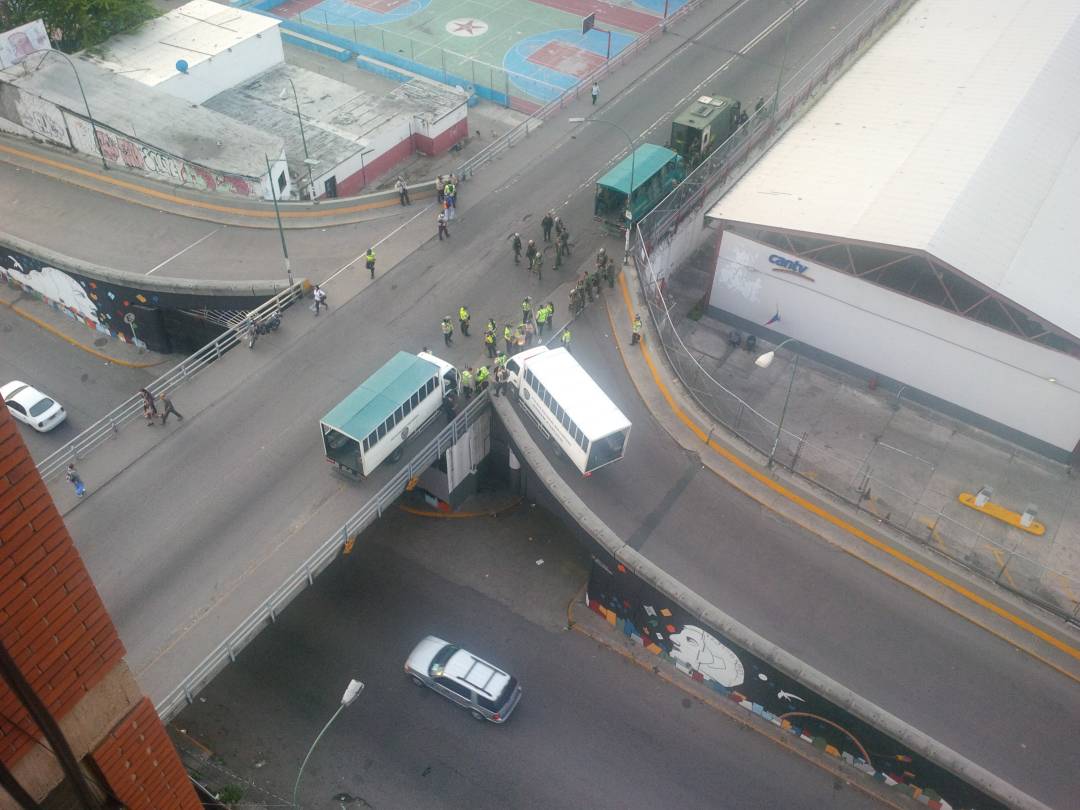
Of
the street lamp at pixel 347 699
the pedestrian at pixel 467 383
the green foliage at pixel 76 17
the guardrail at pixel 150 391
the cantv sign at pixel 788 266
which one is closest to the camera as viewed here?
the street lamp at pixel 347 699

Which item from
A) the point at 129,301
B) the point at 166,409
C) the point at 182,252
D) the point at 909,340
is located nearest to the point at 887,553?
the point at 909,340

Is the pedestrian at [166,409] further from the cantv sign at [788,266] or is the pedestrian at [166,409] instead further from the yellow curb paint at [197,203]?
the cantv sign at [788,266]

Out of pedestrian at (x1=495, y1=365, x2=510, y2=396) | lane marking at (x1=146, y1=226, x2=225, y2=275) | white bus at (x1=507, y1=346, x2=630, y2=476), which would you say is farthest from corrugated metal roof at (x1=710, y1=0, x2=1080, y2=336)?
lane marking at (x1=146, y1=226, x2=225, y2=275)

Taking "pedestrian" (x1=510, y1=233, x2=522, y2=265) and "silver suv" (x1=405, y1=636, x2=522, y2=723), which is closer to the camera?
"silver suv" (x1=405, y1=636, x2=522, y2=723)

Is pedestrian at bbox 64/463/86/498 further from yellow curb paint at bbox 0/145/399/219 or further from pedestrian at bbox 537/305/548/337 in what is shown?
yellow curb paint at bbox 0/145/399/219

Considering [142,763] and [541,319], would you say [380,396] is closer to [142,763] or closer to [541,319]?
[541,319]

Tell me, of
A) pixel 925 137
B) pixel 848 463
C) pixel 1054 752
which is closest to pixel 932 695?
pixel 1054 752

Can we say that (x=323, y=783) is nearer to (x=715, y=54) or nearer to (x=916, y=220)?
(x=916, y=220)

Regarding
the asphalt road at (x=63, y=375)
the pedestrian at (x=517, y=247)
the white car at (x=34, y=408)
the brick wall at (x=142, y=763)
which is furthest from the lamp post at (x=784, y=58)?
the brick wall at (x=142, y=763)
